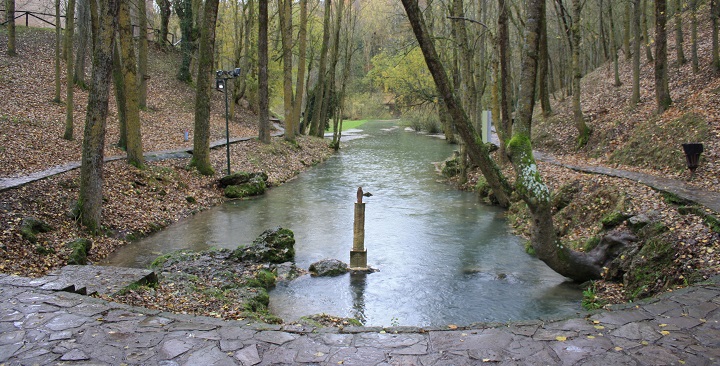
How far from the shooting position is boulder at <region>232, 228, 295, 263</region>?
10.3 metres

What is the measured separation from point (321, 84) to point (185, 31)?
30.1 feet

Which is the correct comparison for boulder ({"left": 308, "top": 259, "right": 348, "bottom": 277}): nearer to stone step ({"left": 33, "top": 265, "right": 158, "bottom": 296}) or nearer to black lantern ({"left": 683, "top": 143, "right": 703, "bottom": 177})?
stone step ({"left": 33, "top": 265, "right": 158, "bottom": 296})

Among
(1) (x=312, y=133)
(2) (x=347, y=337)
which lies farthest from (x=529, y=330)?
(1) (x=312, y=133)

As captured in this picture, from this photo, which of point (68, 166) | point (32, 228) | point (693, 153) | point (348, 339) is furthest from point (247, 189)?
point (348, 339)

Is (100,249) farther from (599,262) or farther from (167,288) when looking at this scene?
(599,262)

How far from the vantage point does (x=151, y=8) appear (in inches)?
1638

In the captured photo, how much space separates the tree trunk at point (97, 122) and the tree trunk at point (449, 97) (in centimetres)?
563

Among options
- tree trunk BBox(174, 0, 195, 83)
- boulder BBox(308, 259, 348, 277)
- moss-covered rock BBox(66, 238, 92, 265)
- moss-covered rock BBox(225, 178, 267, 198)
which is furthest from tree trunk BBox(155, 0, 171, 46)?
boulder BBox(308, 259, 348, 277)

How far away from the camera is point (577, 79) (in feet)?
58.7

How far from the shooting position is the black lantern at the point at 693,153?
1043cm

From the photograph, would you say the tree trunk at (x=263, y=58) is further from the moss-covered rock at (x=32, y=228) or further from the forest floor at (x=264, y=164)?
the moss-covered rock at (x=32, y=228)

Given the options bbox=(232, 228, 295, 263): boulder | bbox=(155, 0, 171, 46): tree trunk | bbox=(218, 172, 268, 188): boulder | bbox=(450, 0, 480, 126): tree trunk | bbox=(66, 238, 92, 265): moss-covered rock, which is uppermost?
bbox=(155, 0, 171, 46): tree trunk

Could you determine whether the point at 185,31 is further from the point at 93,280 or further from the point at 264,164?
the point at 93,280

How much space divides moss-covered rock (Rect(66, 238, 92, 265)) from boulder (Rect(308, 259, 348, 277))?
399 cm
